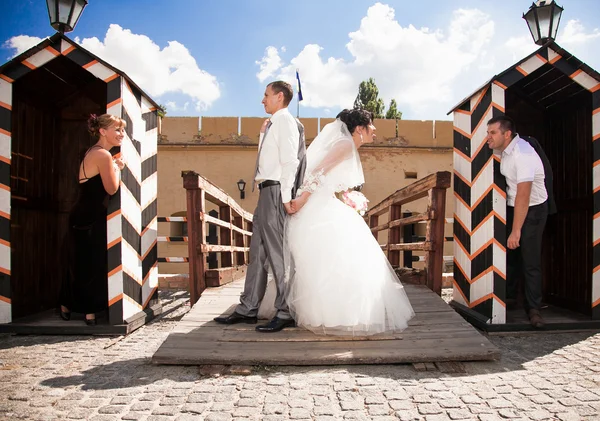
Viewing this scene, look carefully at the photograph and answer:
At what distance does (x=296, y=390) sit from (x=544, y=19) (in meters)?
4.98

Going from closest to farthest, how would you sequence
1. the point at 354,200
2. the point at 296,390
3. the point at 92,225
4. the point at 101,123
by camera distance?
the point at 296,390 → the point at 354,200 → the point at 101,123 → the point at 92,225

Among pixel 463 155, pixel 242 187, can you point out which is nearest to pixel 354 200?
pixel 463 155

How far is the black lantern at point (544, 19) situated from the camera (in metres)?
4.92

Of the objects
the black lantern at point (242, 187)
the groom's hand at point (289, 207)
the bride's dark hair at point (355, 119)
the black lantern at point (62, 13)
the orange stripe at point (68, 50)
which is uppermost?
the black lantern at point (62, 13)

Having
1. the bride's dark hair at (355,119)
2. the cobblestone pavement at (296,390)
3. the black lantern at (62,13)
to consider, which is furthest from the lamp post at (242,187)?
the cobblestone pavement at (296,390)

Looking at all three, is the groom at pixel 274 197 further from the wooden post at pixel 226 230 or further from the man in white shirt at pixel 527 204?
the wooden post at pixel 226 230

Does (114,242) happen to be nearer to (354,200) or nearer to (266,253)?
(266,253)

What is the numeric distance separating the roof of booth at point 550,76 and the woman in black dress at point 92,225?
3.45m

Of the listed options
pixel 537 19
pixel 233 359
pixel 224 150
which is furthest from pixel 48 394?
pixel 224 150

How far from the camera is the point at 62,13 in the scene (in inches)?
167

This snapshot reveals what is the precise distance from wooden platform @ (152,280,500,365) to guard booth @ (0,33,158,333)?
3.94ft

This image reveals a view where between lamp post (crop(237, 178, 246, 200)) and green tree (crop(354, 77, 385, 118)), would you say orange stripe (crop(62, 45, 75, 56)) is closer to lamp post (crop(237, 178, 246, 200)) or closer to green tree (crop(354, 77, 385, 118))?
lamp post (crop(237, 178, 246, 200))

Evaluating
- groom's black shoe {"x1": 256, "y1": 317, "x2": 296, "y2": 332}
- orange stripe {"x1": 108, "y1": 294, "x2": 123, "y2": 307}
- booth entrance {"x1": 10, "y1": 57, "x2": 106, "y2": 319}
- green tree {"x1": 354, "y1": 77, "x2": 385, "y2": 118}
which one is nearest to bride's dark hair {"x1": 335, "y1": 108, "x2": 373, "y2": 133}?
groom's black shoe {"x1": 256, "y1": 317, "x2": 296, "y2": 332}

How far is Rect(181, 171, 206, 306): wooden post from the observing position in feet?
13.7
